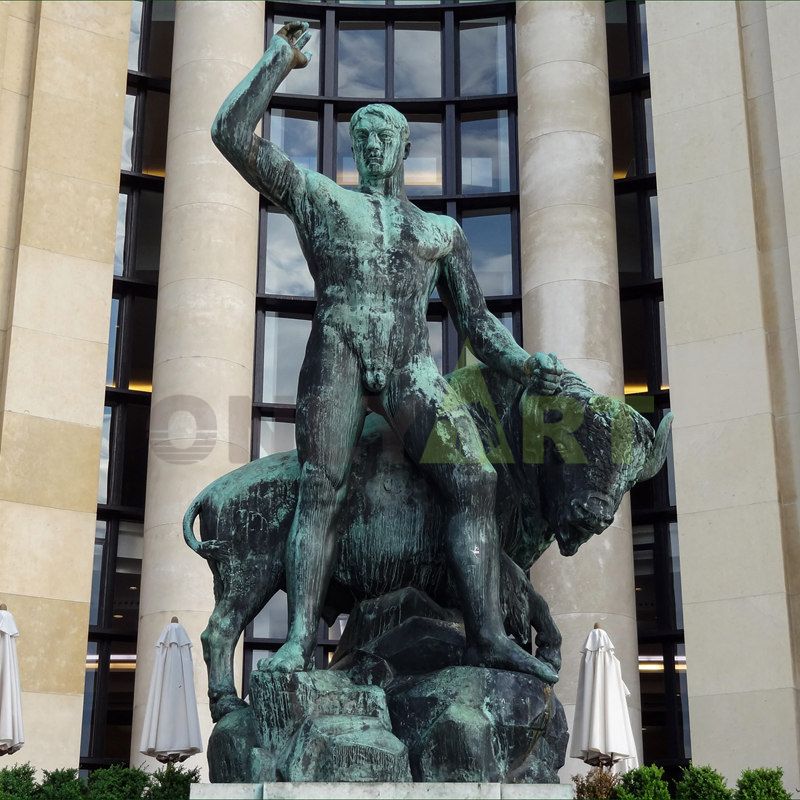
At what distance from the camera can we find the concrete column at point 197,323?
21.2m

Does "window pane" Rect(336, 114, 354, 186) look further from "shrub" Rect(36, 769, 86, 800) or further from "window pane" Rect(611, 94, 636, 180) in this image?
"shrub" Rect(36, 769, 86, 800)

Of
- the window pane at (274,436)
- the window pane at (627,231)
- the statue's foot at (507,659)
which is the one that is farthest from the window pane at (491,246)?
the statue's foot at (507,659)

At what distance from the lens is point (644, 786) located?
45.6ft

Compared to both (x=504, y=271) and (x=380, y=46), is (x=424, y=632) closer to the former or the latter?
(x=504, y=271)

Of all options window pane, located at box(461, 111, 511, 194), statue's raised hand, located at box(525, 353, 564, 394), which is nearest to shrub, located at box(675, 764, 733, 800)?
statue's raised hand, located at box(525, 353, 564, 394)

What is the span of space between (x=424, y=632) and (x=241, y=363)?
54.9 ft

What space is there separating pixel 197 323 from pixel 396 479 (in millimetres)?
16351

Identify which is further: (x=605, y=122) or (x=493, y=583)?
(x=605, y=122)

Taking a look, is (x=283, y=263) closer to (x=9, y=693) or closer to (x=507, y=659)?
(x=9, y=693)

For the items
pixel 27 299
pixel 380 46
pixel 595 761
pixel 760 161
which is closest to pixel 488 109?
pixel 380 46

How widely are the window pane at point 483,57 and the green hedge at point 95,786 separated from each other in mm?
17489

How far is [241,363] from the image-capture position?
2298 centimetres

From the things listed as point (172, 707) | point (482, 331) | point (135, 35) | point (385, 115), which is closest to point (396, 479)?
point (482, 331)

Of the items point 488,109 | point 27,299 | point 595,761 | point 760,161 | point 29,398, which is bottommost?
point 595,761
